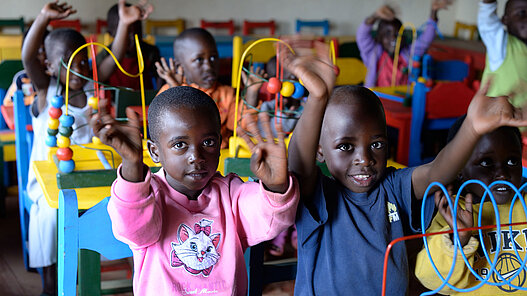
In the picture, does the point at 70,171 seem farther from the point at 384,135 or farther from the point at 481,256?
the point at 481,256

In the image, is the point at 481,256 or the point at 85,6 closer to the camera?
the point at 481,256

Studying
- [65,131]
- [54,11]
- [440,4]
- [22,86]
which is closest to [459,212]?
[65,131]

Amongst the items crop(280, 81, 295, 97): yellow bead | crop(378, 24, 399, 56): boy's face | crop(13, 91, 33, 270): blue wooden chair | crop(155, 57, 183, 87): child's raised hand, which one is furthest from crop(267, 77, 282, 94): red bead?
crop(378, 24, 399, 56): boy's face

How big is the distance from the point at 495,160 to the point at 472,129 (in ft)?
1.42

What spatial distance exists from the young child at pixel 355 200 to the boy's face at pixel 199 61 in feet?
4.76

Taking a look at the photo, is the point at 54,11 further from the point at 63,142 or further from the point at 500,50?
the point at 500,50

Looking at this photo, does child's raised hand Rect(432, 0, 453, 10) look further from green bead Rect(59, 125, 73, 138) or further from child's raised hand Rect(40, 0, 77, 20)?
green bead Rect(59, 125, 73, 138)

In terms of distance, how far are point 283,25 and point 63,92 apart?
579cm

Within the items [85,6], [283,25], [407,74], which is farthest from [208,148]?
[283,25]

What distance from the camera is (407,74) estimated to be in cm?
435

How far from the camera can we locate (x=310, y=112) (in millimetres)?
1263

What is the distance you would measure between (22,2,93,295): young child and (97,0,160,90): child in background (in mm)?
209

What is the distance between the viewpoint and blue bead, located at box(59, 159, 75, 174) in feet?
6.27

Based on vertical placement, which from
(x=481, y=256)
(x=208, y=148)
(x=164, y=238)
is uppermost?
(x=208, y=148)
